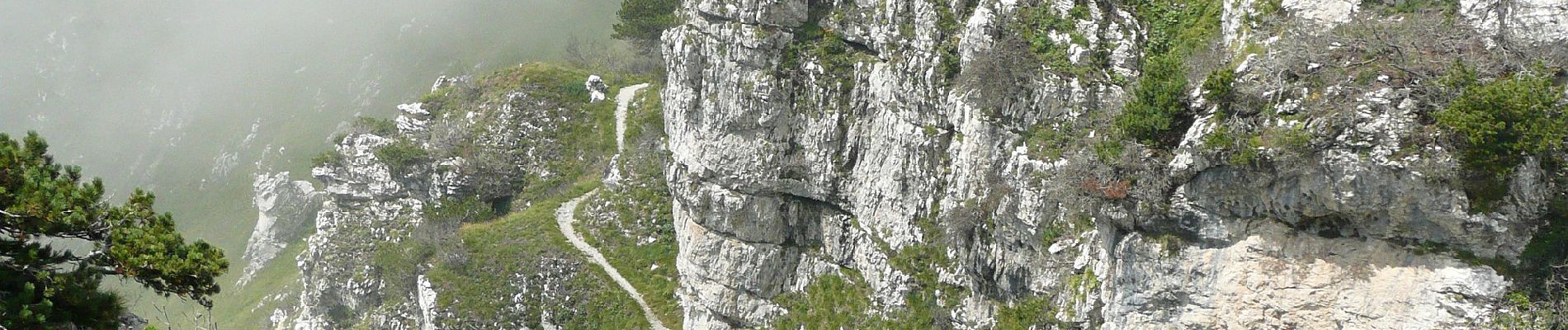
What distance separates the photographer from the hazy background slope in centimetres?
11838

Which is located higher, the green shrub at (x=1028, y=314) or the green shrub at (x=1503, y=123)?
the green shrub at (x=1503, y=123)

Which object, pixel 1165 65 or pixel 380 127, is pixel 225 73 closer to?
pixel 380 127

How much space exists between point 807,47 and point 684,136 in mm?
9847

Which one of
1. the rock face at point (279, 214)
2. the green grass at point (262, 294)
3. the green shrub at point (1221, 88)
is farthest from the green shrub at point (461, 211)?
the green shrub at point (1221, 88)

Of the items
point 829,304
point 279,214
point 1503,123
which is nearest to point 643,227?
point 829,304

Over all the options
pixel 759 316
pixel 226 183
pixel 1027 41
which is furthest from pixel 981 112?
pixel 226 183

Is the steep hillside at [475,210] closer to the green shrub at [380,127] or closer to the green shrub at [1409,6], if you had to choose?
the green shrub at [380,127]

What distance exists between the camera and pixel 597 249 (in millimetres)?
57312

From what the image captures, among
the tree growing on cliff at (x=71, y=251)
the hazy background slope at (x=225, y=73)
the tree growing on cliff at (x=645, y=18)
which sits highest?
the hazy background slope at (x=225, y=73)

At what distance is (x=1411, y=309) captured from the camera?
21.6 meters

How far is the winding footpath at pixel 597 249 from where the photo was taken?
53.8 m

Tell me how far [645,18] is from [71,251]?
1928 inches

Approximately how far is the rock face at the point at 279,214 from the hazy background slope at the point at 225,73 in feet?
10.4

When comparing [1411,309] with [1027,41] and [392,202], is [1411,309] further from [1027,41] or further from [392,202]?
[392,202]
